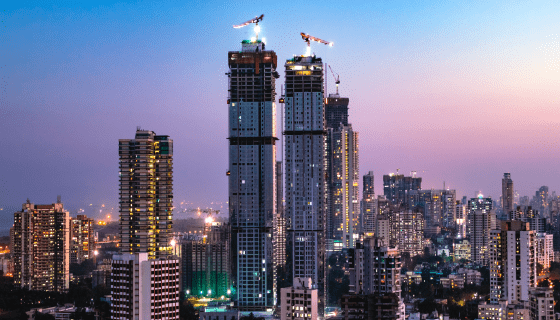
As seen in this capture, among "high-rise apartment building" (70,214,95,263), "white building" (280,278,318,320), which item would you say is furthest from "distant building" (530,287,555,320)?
"high-rise apartment building" (70,214,95,263)

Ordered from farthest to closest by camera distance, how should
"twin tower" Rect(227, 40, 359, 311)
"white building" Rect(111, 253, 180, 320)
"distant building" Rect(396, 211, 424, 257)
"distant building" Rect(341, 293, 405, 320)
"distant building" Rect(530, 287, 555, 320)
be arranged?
"distant building" Rect(396, 211, 424, 257) → "twin tower" Rect(227, 40, 359, 311) → "distant building" Rect(530, 287, 555, 320) → "white building" Rect(111, 253, 180, 320) → "distant building" Rect(341, 293, 405, 320)

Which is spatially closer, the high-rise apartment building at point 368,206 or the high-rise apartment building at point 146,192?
the high-rise apartment building at point 146,192

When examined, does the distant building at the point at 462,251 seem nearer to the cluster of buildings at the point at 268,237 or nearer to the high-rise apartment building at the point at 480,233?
the cluster of buildings at the point at 268,237

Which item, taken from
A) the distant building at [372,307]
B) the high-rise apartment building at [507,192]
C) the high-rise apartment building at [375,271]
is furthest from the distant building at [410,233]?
the distant building at [372,307]

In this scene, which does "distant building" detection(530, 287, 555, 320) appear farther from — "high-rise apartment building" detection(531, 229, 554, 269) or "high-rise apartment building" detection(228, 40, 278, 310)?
"high-rise apartment building" detection(531, 229, 554, 269)

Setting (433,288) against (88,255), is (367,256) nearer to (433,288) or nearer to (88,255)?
(433,288)
